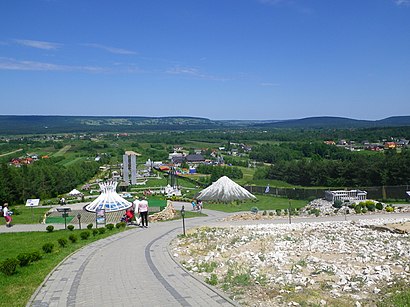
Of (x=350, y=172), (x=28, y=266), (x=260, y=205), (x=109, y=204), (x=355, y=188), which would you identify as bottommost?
(x=260, y=205)

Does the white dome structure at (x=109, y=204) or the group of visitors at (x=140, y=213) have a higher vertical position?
the group of visitors at (x=140, y=213)

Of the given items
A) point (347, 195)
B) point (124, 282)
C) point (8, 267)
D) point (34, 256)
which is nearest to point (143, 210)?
point (34, 256)

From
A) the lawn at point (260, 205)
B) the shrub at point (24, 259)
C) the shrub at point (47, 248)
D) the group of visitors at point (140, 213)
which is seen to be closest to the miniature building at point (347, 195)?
the lawn at point (260, 205)

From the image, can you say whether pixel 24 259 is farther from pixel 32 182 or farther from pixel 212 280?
pixel 32 182

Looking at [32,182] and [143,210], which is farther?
[32,182]

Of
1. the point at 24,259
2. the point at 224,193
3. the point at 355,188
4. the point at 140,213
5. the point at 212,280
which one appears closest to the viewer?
the point at 212,280

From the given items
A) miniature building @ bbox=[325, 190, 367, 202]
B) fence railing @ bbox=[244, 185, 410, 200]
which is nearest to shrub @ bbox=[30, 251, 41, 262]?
miniature building @ bbox=[325, 190, 367, 202]

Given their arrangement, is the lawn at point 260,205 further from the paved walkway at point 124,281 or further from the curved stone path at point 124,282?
the curved stone path at point 124,282
